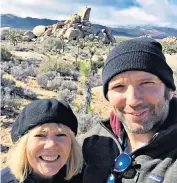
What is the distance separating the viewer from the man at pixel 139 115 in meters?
2.23

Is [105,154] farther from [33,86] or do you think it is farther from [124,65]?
[33,86]

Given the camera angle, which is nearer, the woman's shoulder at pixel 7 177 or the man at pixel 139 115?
the man at pixel 139 115

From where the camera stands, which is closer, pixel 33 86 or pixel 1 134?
pixel 1 134

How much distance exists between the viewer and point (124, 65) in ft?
7.82

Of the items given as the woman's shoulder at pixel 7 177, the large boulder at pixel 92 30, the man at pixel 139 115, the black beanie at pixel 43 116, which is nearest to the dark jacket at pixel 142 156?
the man at pixel 139 115

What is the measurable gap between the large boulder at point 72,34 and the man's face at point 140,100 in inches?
2404

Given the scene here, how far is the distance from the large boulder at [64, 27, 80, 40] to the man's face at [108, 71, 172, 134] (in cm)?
→ 6106

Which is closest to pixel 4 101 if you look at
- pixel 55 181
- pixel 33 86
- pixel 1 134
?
pixel 1 134

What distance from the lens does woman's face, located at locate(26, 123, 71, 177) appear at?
2748 millimetres

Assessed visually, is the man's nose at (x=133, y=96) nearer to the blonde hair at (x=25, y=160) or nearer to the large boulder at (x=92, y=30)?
the blonde hair at (x=25, y=160)

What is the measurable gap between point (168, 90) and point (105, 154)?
2.10 ft

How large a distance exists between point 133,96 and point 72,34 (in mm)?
62421

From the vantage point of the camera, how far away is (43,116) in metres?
2.76

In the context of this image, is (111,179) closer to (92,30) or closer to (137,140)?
(137,140)
